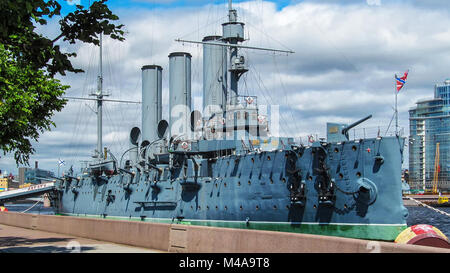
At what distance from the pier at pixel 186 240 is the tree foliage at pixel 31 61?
3.75 metres

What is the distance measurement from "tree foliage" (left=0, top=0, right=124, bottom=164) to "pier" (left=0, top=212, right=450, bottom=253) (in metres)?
3.75

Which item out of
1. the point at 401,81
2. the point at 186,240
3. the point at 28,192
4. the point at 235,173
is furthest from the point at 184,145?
the point at 28,192

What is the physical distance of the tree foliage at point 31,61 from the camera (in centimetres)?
1131

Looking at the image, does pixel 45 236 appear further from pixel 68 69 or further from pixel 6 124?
pixel 68 69

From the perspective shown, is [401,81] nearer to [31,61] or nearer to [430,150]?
[31,61]

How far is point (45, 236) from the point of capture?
21.4m

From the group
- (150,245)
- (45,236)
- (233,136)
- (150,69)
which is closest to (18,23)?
(150,245)

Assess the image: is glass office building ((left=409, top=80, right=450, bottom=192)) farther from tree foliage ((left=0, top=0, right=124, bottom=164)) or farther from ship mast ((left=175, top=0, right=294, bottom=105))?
tree foliage ((left=0, top=0, right=124, bottom=164))

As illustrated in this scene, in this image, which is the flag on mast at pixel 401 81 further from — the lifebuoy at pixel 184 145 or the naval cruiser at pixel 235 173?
the lifebuoy at pixel 184 145

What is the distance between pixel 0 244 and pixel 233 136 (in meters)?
18.4

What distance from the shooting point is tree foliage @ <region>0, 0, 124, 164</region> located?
37.1ft

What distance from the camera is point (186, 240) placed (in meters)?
14.5

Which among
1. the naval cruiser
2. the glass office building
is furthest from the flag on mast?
the glass office building
